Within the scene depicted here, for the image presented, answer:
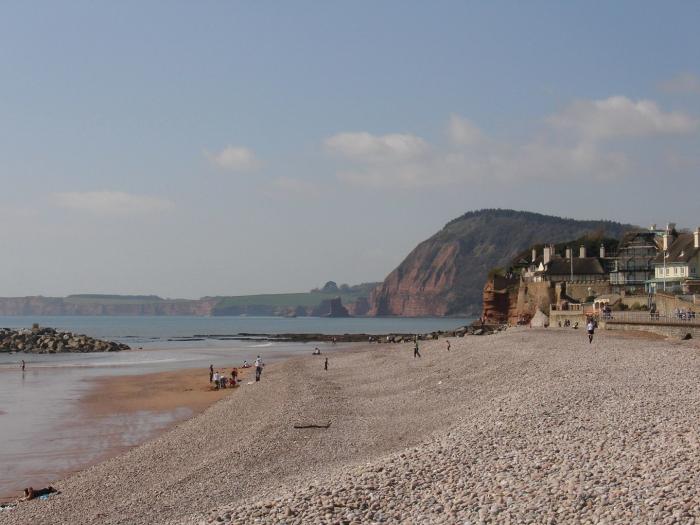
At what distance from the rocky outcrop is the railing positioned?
195 feet

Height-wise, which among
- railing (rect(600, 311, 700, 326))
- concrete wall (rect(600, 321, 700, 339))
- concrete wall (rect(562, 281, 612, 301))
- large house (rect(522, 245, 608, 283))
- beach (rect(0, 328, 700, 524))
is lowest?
→ beach (rect(0, 328, 700, 524))

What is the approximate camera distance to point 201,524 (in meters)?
12.7

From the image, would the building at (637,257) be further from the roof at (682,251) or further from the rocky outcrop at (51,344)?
the rocky outcrop at (51,344)

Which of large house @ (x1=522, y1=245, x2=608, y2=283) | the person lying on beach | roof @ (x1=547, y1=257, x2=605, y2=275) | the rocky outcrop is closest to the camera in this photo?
the person lying on beach

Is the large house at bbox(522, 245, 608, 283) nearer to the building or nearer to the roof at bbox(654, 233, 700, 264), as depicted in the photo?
the building

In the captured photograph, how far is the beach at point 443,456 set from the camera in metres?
12.2

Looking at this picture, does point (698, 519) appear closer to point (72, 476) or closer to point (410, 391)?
point (72, 476)

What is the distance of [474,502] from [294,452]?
28.9ft

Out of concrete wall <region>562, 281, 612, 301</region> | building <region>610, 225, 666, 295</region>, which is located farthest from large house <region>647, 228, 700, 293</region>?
building <region>610, 225, 666, 295</region>

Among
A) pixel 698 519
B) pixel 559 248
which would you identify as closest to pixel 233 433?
pixel 698 519

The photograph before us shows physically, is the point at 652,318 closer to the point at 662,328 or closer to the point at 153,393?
the point at 662,328

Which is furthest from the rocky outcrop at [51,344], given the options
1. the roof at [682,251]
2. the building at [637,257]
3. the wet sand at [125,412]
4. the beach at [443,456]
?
the beach at [443,456]

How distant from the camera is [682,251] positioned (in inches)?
2579

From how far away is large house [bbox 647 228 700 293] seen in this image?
61562 millimetres
